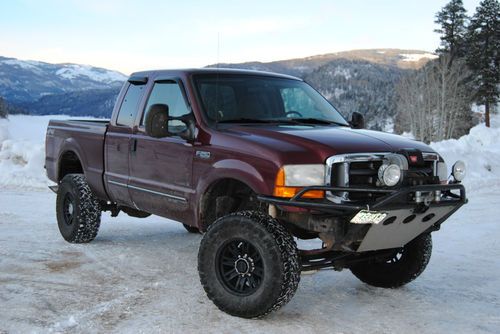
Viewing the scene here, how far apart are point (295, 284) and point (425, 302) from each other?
1.45m

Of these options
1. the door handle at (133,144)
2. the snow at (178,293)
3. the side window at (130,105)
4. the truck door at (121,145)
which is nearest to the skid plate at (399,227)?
the snow at (178,293)

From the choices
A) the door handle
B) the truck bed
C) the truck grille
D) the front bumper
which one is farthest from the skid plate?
the truck bed

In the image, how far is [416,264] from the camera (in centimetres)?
500

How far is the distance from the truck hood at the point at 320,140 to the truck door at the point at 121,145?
168 centimetres

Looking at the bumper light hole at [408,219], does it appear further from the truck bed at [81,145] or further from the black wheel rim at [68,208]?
the black wheel rim at [68,208]

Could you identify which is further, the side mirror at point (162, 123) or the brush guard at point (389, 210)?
the side mirror at point (162, 123)

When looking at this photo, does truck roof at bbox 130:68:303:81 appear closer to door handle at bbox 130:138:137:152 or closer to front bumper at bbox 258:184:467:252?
door handle at bbox 130:138:137:152

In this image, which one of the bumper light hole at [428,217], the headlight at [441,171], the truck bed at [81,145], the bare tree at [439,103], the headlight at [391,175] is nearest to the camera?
the headlight at [391,175]

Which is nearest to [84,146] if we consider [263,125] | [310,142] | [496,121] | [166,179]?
[166,179]

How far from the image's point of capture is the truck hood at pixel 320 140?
3.96 meters

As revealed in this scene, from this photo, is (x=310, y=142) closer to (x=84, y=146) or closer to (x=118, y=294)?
(x=118, y=294)

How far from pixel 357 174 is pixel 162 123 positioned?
177cm

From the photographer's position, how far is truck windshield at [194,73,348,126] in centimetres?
498

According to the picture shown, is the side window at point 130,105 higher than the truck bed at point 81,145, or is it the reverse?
the side window at point 130,105
